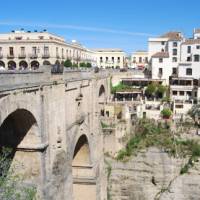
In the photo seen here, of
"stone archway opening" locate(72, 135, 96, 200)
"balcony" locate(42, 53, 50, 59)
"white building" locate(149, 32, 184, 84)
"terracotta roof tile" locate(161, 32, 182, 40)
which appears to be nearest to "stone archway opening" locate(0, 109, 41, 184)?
"stone archway opening" locate(72, 135, 96, 200)

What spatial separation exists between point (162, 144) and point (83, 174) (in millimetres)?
10324

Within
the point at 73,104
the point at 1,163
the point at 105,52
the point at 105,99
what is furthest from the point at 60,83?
the point at 105,52

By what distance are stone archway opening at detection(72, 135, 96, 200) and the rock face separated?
238 inches

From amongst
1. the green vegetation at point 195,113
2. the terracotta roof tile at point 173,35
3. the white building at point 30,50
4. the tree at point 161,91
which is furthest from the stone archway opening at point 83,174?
the terracotta roof tile at point 173,35

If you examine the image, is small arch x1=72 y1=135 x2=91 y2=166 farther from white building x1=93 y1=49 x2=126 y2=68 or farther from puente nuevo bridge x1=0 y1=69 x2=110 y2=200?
white building x1=93 y1=49 x2=126 y2=68

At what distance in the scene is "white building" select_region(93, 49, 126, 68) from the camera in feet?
285

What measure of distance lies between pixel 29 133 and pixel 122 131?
2024cm

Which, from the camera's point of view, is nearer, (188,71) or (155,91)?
(155,91)

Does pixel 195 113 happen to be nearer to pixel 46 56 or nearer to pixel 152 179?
pixel 152 179

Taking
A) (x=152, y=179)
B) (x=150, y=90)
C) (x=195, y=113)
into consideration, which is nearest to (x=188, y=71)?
(x=150, y=90)

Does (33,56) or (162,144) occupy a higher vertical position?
(33,56)

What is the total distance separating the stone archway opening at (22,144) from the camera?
1777cm

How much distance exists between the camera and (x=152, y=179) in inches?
1387

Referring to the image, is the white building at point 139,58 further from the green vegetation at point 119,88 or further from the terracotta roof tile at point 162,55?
the green vegetation at point 119,88
